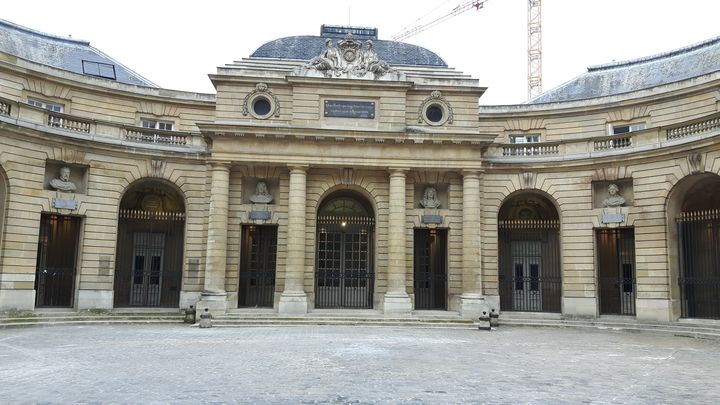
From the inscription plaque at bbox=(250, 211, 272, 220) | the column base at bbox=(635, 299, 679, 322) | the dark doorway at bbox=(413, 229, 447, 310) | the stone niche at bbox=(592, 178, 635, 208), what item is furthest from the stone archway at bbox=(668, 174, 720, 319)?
the inscription plaque at bbox=(250, 211, 272, 220)

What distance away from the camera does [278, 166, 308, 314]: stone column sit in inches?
921

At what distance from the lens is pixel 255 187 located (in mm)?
25656

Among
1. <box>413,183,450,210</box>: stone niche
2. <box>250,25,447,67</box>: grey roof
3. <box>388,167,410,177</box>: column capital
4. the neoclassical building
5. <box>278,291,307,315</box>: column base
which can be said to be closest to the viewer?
the neoclassical building

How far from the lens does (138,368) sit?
1191cm

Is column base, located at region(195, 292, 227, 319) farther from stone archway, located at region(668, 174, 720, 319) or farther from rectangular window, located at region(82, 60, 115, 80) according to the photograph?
stone archway, located at region(668, 174, 720, 319)

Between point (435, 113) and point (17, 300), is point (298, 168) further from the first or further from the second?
point (17, 300)

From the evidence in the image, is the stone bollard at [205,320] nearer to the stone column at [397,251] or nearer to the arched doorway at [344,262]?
the arched doorway at [344,262]

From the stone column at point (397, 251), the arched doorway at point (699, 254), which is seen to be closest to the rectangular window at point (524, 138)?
the stone column at point (397, 251)

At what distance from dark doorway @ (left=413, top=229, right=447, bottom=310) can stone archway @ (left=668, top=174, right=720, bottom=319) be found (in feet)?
31.1

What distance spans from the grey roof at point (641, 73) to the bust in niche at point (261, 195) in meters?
16.2

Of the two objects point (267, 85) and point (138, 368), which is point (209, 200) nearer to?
point (267, 85)

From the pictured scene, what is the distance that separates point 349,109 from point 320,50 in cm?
506

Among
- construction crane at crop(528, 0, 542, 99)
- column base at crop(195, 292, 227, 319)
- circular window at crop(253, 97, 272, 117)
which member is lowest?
column base at crop(195, 292, 227, 319)

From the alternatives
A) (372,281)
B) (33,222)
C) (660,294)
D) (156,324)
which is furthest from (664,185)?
(33,222)
